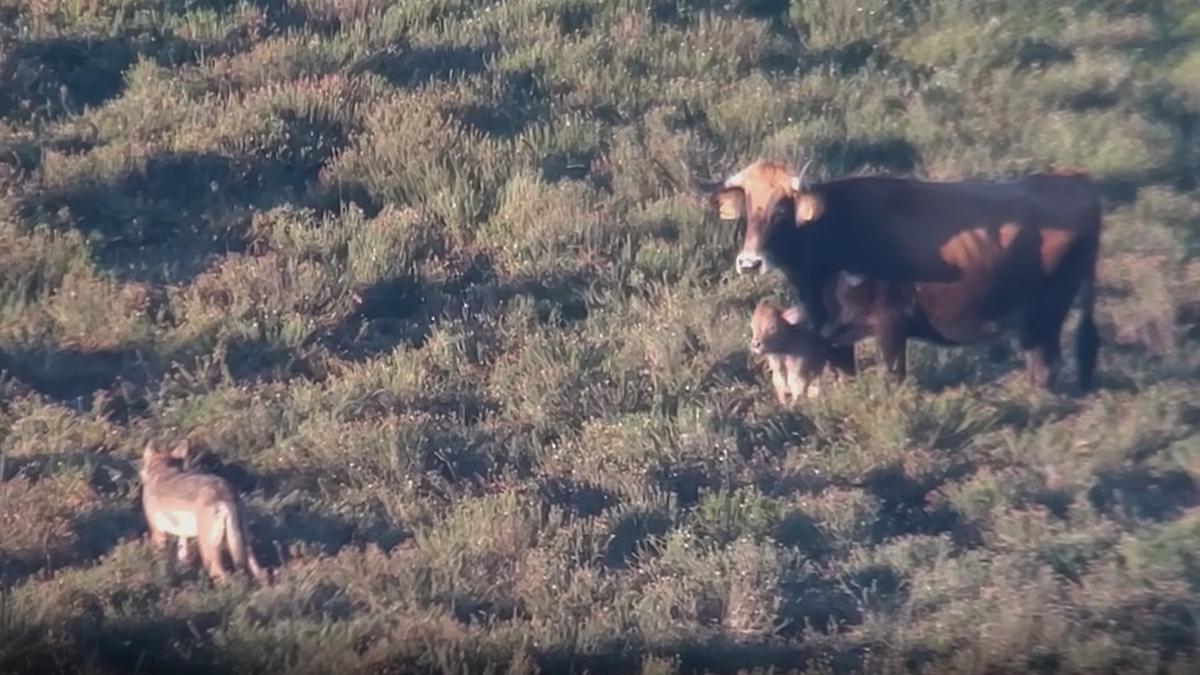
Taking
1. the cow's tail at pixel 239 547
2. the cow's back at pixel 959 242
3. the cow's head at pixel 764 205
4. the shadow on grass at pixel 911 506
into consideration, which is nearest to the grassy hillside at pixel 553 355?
the shadow on grass at pixel 911 506

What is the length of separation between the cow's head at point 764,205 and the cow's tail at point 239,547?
2593 mm

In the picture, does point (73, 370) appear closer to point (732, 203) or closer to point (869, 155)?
point (732, 203)

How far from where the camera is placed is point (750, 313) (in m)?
8.55

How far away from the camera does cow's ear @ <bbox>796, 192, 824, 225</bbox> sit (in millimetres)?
8195

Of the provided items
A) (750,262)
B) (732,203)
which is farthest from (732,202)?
(750,262)

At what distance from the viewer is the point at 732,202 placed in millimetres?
8477

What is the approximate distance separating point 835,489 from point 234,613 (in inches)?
88.9

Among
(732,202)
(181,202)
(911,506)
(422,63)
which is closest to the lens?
(911,506)

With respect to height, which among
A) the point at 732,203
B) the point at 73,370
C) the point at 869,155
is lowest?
the point at 73,370

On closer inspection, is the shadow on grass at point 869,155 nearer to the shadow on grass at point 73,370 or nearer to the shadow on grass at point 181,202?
the shadow on grass at point 181,202

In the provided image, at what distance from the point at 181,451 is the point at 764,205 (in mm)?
2668

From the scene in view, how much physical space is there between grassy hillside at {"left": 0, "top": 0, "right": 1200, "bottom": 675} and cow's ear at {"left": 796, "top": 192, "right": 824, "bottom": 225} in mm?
555

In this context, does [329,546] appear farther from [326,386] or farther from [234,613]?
[326,386]

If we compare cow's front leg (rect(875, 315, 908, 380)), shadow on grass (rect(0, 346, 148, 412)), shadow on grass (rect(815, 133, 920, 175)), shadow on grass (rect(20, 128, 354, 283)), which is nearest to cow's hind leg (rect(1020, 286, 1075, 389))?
cow's front leg (rect(875, 315, 908, 380))
